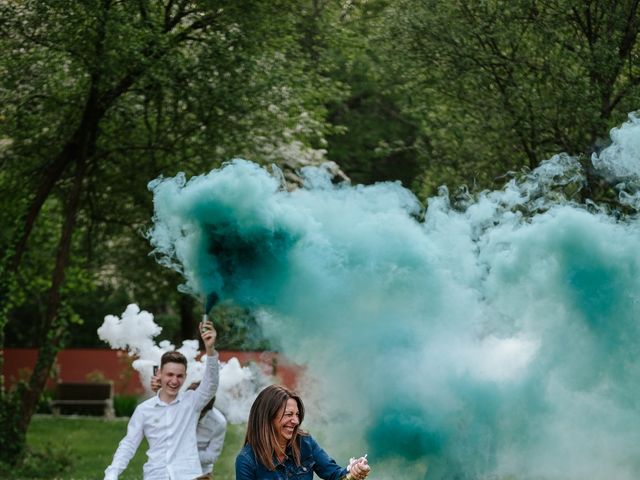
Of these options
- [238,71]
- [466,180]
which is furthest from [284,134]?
[466,180]

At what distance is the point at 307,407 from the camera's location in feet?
33.1

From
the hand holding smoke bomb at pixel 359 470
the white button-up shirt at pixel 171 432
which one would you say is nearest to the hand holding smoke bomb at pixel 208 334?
the white button-up shirt at pixel 171 432

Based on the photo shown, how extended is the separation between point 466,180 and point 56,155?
20.7 ft

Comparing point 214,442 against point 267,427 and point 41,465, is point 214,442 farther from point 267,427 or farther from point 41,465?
point 41,465

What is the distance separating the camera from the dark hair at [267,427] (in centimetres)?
612

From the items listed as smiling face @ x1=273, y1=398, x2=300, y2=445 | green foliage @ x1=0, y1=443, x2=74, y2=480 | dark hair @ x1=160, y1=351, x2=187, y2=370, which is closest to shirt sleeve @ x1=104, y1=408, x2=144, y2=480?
dark hair @ x1=160, y1=351, x2=187, y2=370

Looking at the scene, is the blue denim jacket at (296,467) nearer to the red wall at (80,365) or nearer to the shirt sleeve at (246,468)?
the shirt sleeve at (246,468)

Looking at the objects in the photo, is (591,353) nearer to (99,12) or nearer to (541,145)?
(541,145)

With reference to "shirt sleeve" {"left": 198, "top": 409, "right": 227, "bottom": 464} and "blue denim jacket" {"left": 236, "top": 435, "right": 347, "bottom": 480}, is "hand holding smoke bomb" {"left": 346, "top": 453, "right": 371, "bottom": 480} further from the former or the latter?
"shirt sleeve" {"left": 198, "top": 409, "right": 227, "bottom": 464}

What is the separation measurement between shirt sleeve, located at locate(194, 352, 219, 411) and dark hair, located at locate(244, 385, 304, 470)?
2.20 metres

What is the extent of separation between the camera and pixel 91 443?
2266cm

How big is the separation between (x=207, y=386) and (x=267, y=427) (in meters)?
2.41

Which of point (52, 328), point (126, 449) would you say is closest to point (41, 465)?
point (52, 328)

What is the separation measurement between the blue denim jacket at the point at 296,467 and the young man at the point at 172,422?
6.53 ft
